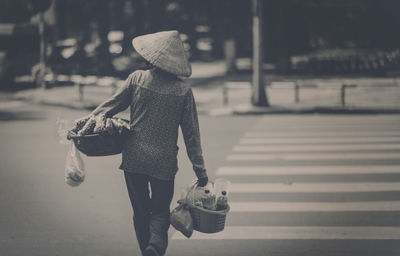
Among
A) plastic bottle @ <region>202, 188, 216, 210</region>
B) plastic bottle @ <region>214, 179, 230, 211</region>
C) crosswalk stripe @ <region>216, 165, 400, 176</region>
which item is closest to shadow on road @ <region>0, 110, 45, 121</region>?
crosswalk stripe @ <region>216, 165, 400, 176</region>

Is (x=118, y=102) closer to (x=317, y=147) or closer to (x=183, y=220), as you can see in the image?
(x=183, y=220)

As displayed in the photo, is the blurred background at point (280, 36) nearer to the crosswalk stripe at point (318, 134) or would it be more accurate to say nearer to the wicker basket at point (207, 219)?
the crosswalk stripe at point (318, 134)

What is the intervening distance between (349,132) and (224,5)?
72.0ft

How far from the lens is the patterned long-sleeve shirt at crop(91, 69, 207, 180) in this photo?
5.06 m

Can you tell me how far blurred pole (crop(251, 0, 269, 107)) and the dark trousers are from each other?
1431 cm

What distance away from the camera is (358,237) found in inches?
266

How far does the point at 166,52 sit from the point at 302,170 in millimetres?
5672

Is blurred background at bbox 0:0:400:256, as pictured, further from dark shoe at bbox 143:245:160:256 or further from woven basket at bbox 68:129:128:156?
dark shoe at bbox 143:245:160:256

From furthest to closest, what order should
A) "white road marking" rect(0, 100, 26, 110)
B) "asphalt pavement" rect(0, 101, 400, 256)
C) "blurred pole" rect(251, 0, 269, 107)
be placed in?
"white road marking" rect(0, 100, 26, 110)
"blurred pole" rect(251, 0, 269, 107)
"asphalt pavement" rect(0, 101, 400, 256)

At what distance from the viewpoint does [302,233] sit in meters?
6.96

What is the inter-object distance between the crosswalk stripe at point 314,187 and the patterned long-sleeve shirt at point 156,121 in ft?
12.8

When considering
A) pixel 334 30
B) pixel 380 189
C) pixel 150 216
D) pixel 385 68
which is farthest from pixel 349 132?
pixel 334 30

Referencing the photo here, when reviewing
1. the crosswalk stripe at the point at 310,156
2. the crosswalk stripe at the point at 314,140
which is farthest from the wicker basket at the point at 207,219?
the crosswalk stripe at the point at 314,140

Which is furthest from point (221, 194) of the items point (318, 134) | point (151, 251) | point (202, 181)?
point (318, 134)
